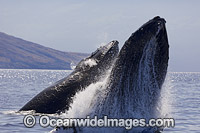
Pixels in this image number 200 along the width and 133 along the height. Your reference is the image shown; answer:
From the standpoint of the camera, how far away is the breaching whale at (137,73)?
920 cm

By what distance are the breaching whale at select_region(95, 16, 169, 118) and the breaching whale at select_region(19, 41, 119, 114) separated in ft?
10.8

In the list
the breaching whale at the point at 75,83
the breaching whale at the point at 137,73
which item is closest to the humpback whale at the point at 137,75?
the breaching whale at the point at 137,73

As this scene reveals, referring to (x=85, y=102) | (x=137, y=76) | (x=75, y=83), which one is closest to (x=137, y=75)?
(x=137, y=76)

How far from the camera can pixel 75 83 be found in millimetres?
13133

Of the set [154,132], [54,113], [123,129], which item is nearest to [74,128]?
[123,129]

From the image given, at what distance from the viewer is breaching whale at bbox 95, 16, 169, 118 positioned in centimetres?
920

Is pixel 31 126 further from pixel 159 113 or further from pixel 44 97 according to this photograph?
pixel 159 113

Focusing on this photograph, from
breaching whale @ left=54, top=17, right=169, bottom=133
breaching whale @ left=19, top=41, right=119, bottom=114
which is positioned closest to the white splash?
breaching whale @ left=54, top=17, right=169, bottom=133

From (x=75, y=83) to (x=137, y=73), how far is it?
4170mm

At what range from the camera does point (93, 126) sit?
9.09 meters

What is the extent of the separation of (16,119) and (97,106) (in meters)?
5.94

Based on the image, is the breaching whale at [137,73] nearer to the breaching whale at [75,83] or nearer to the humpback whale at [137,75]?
the humpback whale at [137,75]

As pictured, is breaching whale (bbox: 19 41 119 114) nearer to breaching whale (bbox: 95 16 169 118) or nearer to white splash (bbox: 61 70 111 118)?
white splash (bbox: 61 70 111 118)

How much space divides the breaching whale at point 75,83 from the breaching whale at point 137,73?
3.30 meters
